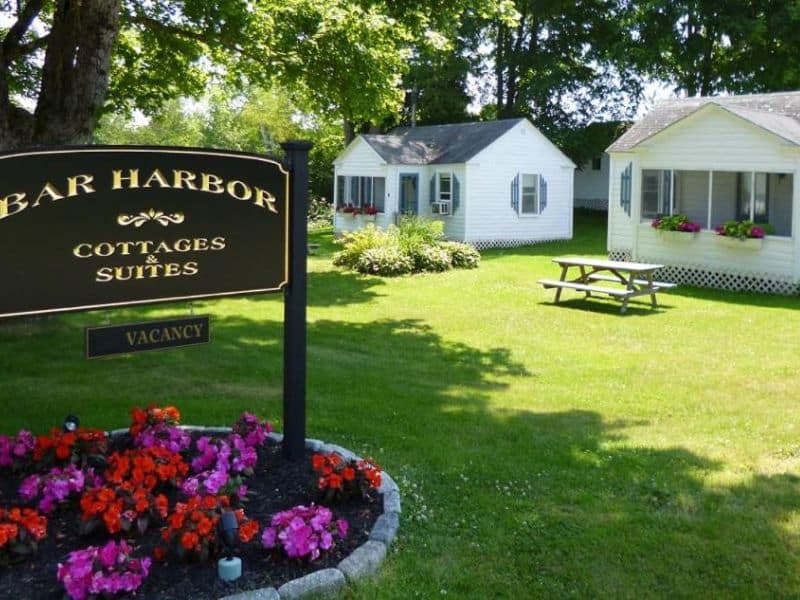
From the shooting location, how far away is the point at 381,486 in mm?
5922

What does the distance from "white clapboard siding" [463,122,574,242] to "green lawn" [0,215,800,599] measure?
11358mm

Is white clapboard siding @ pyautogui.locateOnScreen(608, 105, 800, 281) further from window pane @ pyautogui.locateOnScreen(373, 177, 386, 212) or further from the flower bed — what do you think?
the flower bed

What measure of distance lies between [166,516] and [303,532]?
955mm

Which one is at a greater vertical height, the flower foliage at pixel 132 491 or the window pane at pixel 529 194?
the window pane at pixel 529 194

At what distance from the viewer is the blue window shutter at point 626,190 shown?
21.2m

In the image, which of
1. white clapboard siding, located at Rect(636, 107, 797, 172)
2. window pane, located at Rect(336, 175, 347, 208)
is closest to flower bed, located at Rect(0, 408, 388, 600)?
white clapboard siding, located at Rect(636, 107, 797, 172)

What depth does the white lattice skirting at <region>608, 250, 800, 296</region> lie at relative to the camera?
59.0ft

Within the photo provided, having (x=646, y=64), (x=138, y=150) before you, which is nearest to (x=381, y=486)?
(x=138, y=150)

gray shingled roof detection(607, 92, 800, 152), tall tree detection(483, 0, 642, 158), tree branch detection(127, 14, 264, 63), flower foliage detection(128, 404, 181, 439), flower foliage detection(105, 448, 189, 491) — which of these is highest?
tall tree detection(483, 0, 642, 158)

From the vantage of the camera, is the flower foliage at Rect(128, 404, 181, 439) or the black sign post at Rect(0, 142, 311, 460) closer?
the black sign post at Rect(0, 142, 311, 460)

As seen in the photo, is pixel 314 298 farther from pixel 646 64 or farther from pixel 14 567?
pixel 646 64

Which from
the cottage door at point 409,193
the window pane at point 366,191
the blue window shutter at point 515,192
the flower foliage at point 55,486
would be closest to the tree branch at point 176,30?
the flower foliage at point 55,486

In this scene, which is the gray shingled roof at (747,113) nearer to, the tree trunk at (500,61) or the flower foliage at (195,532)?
the flower foliage at (195,532)

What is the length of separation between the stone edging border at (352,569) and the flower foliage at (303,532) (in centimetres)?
13
